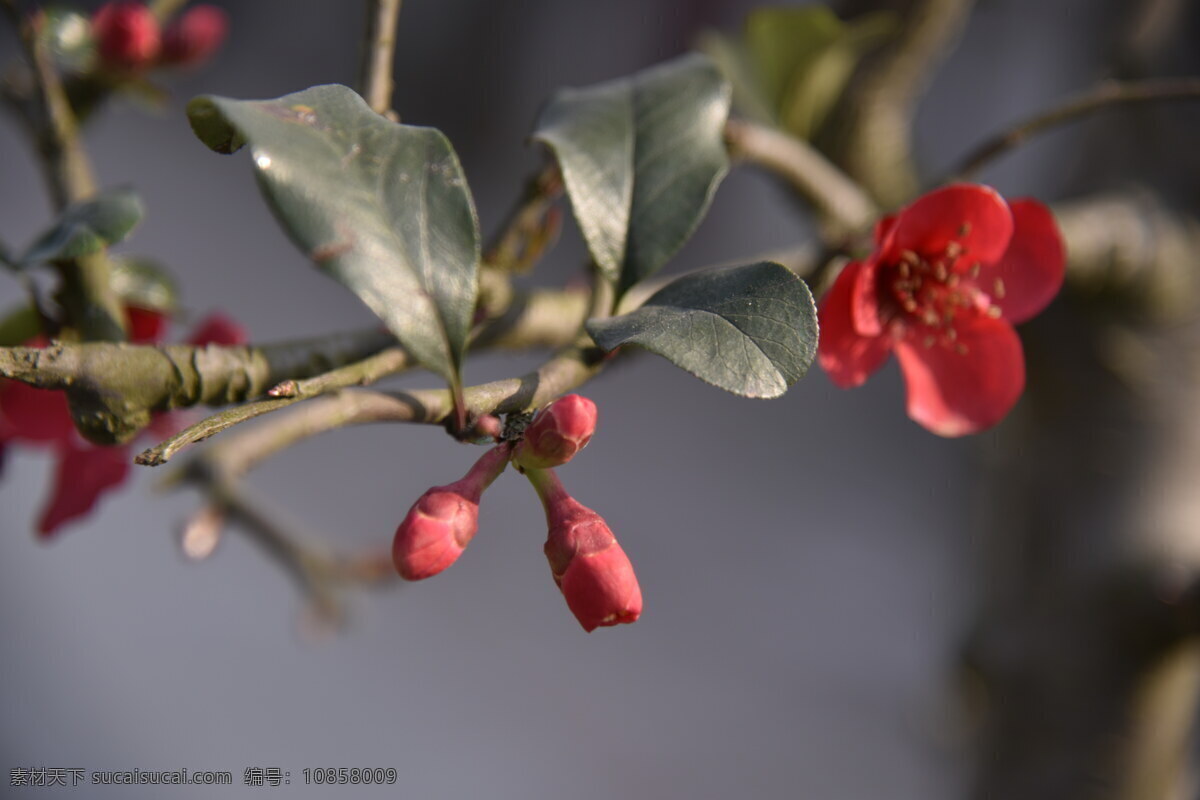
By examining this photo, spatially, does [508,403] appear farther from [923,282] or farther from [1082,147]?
[1082,147]

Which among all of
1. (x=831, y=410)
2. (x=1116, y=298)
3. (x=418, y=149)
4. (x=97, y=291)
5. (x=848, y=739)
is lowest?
(x=848, y=739)

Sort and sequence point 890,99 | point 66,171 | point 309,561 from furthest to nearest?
point 890,99 < point 309,561 < point 66,171

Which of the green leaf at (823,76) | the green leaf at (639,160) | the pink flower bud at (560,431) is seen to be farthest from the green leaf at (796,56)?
the pink flower bud at (560,431)

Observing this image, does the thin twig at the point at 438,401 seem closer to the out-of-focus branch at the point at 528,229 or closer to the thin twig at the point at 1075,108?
the out-of-focus branch at the point at 528,229

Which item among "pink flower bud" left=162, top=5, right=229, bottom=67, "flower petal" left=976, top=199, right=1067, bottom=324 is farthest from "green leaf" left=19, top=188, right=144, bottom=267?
"flower petal" left=976, top=199, right=1067, bottom=324

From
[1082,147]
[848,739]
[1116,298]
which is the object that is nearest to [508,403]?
[1116,298]

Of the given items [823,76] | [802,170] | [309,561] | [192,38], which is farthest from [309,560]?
[823,76]

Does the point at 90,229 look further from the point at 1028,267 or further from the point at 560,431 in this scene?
the point at 1028,267
